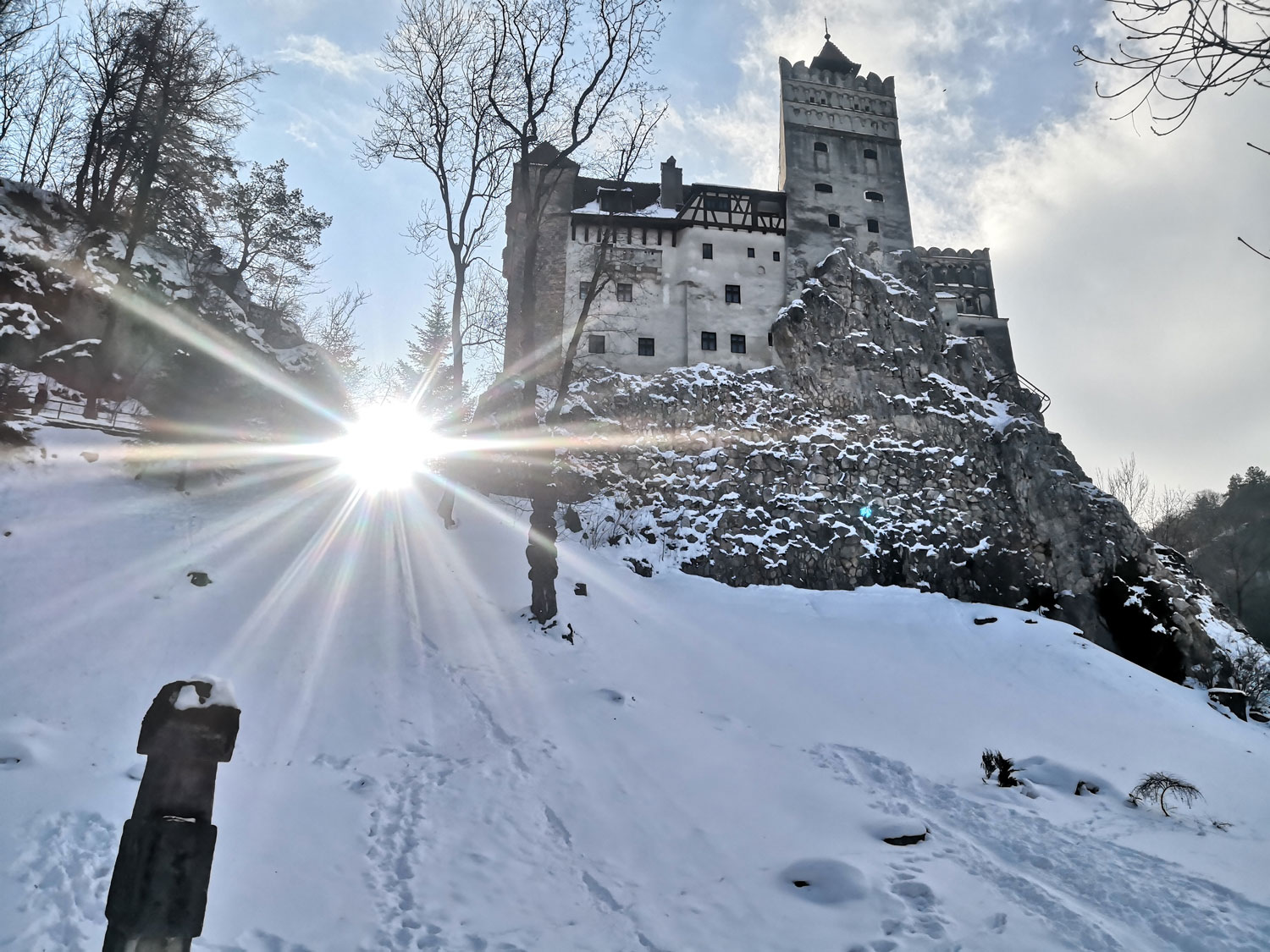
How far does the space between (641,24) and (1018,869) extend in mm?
16718

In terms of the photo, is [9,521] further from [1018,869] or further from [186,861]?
[1018,869]

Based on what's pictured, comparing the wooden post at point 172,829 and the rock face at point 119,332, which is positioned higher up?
the rock face at point 119,332

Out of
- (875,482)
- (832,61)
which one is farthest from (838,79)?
(875,482)

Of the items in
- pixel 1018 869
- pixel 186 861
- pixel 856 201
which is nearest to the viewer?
pixel 186 861

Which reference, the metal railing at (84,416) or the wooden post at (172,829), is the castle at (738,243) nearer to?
the metal railing at (84,416)

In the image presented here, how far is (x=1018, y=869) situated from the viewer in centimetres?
650

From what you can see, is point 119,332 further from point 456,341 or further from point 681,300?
point 681,300

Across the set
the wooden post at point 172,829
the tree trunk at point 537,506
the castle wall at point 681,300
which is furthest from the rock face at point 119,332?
the wooden post at point 172,829

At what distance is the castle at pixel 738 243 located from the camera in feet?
102

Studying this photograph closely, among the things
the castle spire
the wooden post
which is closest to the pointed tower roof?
the castle spire

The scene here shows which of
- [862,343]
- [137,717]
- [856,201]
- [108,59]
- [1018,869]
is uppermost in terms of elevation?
[856,201]

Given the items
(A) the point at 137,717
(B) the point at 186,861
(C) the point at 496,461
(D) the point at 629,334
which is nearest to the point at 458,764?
(A) the point at 137,717

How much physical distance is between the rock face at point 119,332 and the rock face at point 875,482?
33.3ft

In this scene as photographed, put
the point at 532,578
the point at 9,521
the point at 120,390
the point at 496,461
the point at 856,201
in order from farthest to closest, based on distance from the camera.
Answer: the point at 856,201 < the point at 496,461 < the point at 120,390 < the point at 532,578 < the point at 9,521
